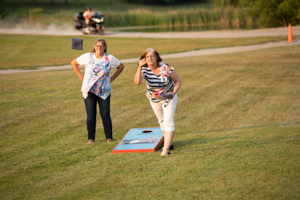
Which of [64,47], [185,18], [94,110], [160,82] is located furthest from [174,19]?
[160,82]

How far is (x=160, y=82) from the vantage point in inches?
234

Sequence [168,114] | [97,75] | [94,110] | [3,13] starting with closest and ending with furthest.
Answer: [168,114] < [97,75] < [94,110] < [3,13]

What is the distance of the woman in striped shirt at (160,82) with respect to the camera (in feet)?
19.3

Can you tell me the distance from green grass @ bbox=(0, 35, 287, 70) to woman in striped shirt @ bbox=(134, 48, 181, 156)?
562 inches

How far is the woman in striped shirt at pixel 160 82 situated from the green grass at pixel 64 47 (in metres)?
14.3

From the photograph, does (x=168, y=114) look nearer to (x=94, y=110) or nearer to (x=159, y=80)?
(x=159, y=80)

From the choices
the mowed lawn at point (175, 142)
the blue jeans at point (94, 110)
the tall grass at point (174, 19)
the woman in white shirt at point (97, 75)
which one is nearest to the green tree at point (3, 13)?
the tall grass at point (174, 19)

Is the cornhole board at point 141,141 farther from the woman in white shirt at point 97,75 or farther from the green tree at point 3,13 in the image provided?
the green tree at point 3,13

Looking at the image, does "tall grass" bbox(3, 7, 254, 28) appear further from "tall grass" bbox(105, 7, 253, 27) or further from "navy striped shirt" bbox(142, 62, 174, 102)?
"navy striped shirt" bbox(142, 62, 174, 102)

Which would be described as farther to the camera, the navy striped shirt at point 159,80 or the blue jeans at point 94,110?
the blue jeans at point 94,110

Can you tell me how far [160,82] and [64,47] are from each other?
23.2m

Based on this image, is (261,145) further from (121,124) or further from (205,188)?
(121,124)

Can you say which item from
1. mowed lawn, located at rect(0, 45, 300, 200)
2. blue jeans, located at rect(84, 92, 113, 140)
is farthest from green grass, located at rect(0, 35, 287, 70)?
blue jeans, located at rect(84, 92, 113, 140)

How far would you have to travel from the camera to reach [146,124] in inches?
355
